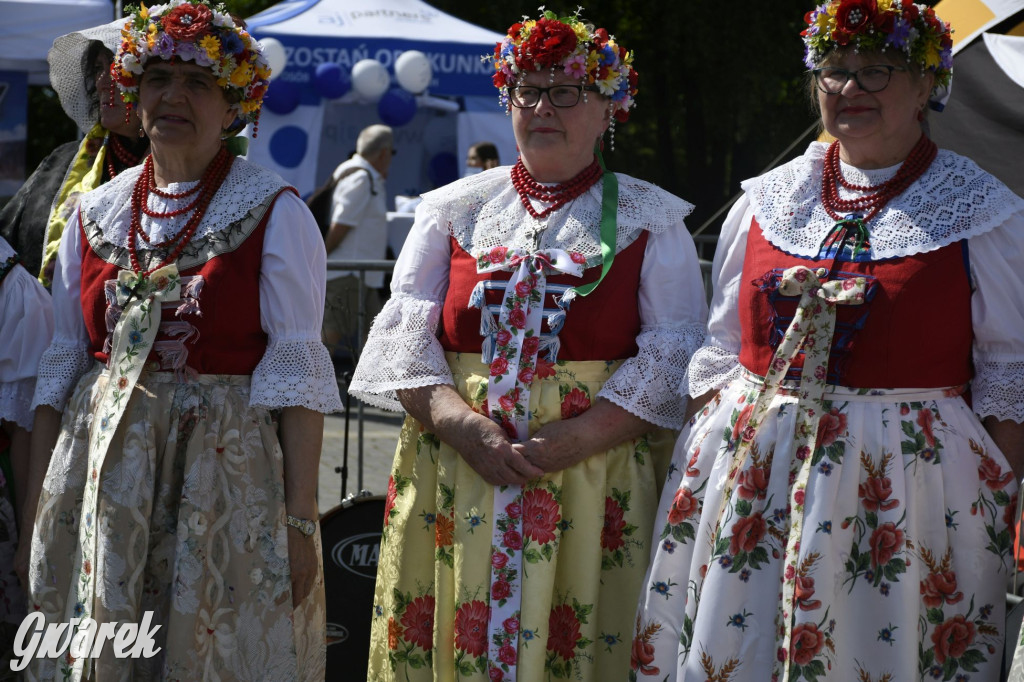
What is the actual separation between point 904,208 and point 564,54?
94 cm

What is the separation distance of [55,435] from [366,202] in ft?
18.2

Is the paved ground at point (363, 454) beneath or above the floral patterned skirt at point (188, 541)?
beneath

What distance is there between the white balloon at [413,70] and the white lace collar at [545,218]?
6969 mm

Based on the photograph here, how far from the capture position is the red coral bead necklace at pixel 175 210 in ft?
10.5

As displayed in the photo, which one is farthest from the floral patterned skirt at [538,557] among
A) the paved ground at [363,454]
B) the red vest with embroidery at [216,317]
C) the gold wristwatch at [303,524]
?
the paved ground at [363,454]

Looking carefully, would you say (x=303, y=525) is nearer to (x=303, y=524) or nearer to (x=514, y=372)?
(x=303, y=524)

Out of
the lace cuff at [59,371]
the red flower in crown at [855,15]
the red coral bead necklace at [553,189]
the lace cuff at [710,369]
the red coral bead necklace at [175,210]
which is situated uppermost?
the red flower in crown at [855,15]

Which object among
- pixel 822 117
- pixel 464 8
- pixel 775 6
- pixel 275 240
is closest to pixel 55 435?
pixel 275 240

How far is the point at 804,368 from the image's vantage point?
3.00m

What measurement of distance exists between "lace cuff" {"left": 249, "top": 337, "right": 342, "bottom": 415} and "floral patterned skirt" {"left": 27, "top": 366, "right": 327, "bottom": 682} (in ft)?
0.24

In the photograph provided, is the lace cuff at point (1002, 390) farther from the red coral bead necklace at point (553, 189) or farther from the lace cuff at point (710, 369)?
the red coral bead necklace at point (553, 189)

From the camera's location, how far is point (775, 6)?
1353 centimetres

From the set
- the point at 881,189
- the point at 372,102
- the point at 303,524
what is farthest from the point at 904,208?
the point at 372,102

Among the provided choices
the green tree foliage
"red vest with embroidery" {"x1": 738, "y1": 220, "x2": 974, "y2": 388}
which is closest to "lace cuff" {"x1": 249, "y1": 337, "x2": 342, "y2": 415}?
"red vest with embroidery" {"x1": 738, "y1": 220, "x2": 974, "y2": 388}
